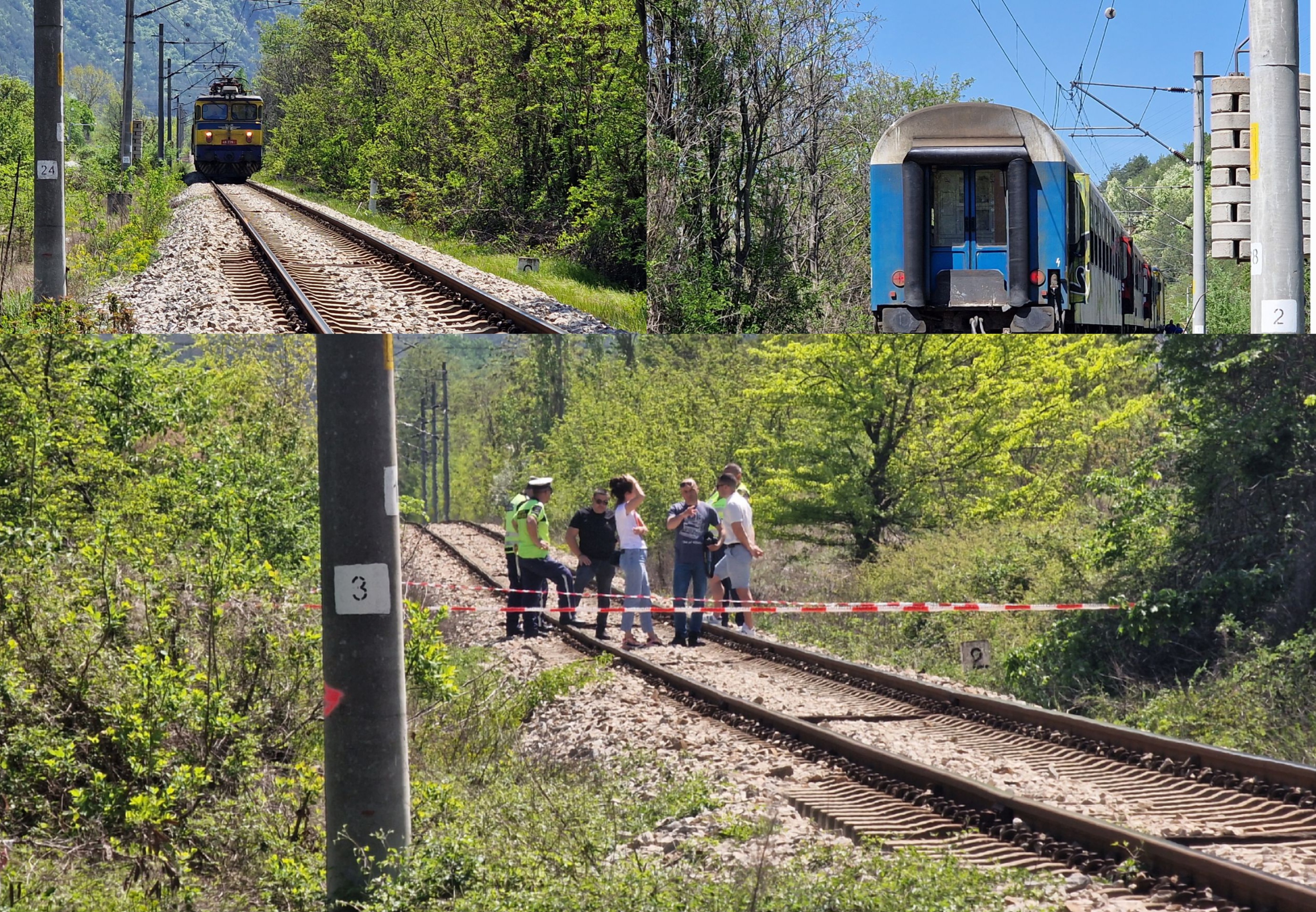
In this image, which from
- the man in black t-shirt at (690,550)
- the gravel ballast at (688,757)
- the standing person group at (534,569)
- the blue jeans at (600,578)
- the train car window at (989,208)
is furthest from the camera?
the blue jeans at (600,578)

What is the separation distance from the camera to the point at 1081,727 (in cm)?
855

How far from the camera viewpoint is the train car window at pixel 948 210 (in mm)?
8586

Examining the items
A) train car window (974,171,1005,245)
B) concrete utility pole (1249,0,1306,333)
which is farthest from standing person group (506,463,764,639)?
concrete utility pole (1249,0,1306,333)

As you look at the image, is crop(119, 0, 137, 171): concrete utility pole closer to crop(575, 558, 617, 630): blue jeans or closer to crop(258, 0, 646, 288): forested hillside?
crop(258, 0, 646, 288): forested hillside

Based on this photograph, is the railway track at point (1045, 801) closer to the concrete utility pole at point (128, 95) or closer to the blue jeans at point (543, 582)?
the blue jeans at point (543, 582)

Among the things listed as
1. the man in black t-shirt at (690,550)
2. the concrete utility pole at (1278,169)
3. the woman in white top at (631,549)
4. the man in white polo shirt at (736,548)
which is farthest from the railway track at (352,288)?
the man in white polo shirt at (736,548)

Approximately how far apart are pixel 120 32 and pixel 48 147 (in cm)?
79

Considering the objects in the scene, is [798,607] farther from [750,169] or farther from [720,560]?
[750,169]

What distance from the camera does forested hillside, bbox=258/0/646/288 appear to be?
25.3 ft

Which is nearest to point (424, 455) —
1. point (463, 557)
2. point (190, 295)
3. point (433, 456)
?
point (433, 456)

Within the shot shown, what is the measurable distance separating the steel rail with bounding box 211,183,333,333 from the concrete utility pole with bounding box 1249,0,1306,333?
5767 millimetres

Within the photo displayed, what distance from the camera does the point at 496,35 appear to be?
8.38 metres

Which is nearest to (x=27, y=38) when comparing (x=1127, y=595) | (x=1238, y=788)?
(x=1238, y=788)

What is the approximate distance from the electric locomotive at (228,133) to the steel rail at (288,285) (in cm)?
79
